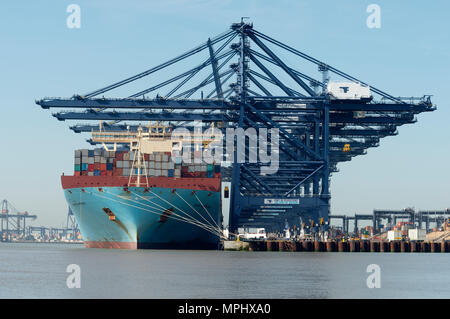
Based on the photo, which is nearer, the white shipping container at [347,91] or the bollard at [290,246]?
the white shipping container at [347,91]

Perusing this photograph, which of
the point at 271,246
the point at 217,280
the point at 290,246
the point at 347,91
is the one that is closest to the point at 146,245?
the point at 271,246

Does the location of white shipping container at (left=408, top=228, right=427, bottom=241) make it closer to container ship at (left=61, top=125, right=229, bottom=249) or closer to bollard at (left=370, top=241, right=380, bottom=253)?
bollard at (left=370, top=241, right=380, bottom=253)

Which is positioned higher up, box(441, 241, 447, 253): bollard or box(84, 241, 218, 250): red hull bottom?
box(84, 241, 218, 250): red hull bottom

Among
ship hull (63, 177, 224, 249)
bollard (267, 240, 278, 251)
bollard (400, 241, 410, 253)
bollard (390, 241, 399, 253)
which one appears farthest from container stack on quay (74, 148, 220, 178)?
bollard (400, 241, 410, 253)

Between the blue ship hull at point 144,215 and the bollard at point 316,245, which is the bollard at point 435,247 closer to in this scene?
the bollard at point 316,245

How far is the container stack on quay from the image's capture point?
73.2m

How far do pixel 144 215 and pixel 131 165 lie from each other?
482 centimetres

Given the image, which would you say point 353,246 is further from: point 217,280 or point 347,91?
point 217,280

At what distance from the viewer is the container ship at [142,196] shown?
71.5 meters

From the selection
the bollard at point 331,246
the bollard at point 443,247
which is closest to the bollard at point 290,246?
the bollard at point 331,246

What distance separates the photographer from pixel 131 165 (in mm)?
73312
